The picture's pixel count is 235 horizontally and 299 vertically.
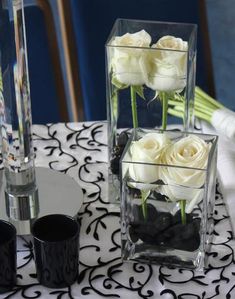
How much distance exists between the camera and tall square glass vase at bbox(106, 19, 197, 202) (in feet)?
3.57

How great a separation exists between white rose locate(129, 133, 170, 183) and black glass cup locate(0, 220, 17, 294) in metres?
0.18

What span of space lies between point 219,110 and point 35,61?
497 mm

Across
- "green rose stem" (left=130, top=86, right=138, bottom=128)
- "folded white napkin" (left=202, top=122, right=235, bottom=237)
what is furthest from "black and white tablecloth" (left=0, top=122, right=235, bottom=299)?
"green rose stem" (left=130, top=86, right=138, bottom=128)

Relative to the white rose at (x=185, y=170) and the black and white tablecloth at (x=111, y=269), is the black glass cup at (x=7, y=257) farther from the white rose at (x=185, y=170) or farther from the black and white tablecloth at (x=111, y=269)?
the white rose at (x=185, y=170)

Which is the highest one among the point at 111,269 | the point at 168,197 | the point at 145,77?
the point at 145,77

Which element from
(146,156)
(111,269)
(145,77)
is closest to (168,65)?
(145,77)

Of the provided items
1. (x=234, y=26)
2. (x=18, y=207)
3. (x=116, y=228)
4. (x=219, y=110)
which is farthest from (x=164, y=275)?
(x=234, y=26)

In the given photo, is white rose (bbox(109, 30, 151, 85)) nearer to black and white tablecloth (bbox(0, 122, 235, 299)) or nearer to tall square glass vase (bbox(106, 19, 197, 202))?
tall square glass vase (bbox(106, 19, 197, 202))

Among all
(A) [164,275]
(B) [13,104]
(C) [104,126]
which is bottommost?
(A) [164,275]

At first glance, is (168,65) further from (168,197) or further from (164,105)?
(168,197)

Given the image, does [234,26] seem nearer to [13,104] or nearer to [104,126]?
[104,126]

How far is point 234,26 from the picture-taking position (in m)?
2.87

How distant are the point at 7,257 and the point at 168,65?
0.37 m

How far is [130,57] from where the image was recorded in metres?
1.09
